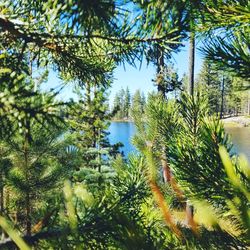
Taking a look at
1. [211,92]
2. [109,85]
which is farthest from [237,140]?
[109,85]

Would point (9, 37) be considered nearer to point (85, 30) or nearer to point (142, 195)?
point (85, 30)

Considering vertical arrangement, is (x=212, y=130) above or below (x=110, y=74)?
below

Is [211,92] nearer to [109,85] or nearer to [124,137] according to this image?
[124,137]

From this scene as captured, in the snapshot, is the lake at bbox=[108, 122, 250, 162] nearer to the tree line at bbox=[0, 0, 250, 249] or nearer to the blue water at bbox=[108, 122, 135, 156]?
the blue water at bbox=[108, 122, 135, 156]

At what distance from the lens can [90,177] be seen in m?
14.8

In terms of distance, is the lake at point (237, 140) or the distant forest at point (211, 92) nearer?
the distant forest at point (211, 92)

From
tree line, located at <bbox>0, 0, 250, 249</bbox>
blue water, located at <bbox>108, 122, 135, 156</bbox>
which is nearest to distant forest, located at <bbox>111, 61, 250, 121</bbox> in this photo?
tree line, located at <bbox>0, 0, 250, 249</bbox>

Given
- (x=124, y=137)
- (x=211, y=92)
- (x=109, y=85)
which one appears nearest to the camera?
(x=109, y=85)

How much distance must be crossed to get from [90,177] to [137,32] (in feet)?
43.5

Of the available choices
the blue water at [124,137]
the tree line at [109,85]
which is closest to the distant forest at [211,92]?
the tree line at [109,85]

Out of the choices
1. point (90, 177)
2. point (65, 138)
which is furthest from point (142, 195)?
point (90, 177)

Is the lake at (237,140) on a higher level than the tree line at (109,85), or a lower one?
lower

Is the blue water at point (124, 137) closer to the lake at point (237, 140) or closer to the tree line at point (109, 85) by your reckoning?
the lake at point (237, 140)

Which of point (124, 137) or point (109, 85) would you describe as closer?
point (109, 85)
